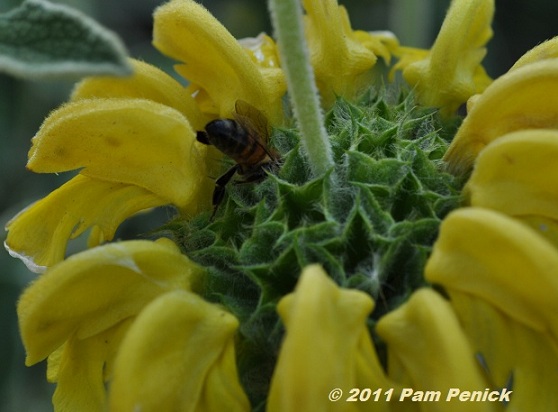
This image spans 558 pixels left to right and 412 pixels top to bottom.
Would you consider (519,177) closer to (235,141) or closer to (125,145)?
(235,141)

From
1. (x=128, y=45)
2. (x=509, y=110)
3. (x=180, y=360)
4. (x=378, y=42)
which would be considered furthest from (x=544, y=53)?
(x=128, y=45)

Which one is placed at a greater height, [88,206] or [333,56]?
[333,56]

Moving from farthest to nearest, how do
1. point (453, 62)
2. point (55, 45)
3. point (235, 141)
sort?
point (453, 62), point (235, 141), point (55, 45)

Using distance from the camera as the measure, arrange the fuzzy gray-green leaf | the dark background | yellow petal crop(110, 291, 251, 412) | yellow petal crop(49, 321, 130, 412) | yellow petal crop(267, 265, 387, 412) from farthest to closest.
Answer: the dark background, yellow petal crop(49, 321, 130, 412), yellow petal crop(110, 291, 251, 412), yellow petal crop(267, 265, 387, 412), the fuzzy gray-green leaf

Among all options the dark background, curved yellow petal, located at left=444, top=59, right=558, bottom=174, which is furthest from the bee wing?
the dark background

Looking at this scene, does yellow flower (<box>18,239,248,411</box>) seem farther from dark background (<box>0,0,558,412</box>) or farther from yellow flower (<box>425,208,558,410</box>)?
dark background (<box>0,0,558,412</box>)

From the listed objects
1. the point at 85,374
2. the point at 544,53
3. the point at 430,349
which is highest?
the point at 544,53

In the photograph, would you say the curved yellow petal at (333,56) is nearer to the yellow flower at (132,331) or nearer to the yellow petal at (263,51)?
the yellow petal at (263,51)
